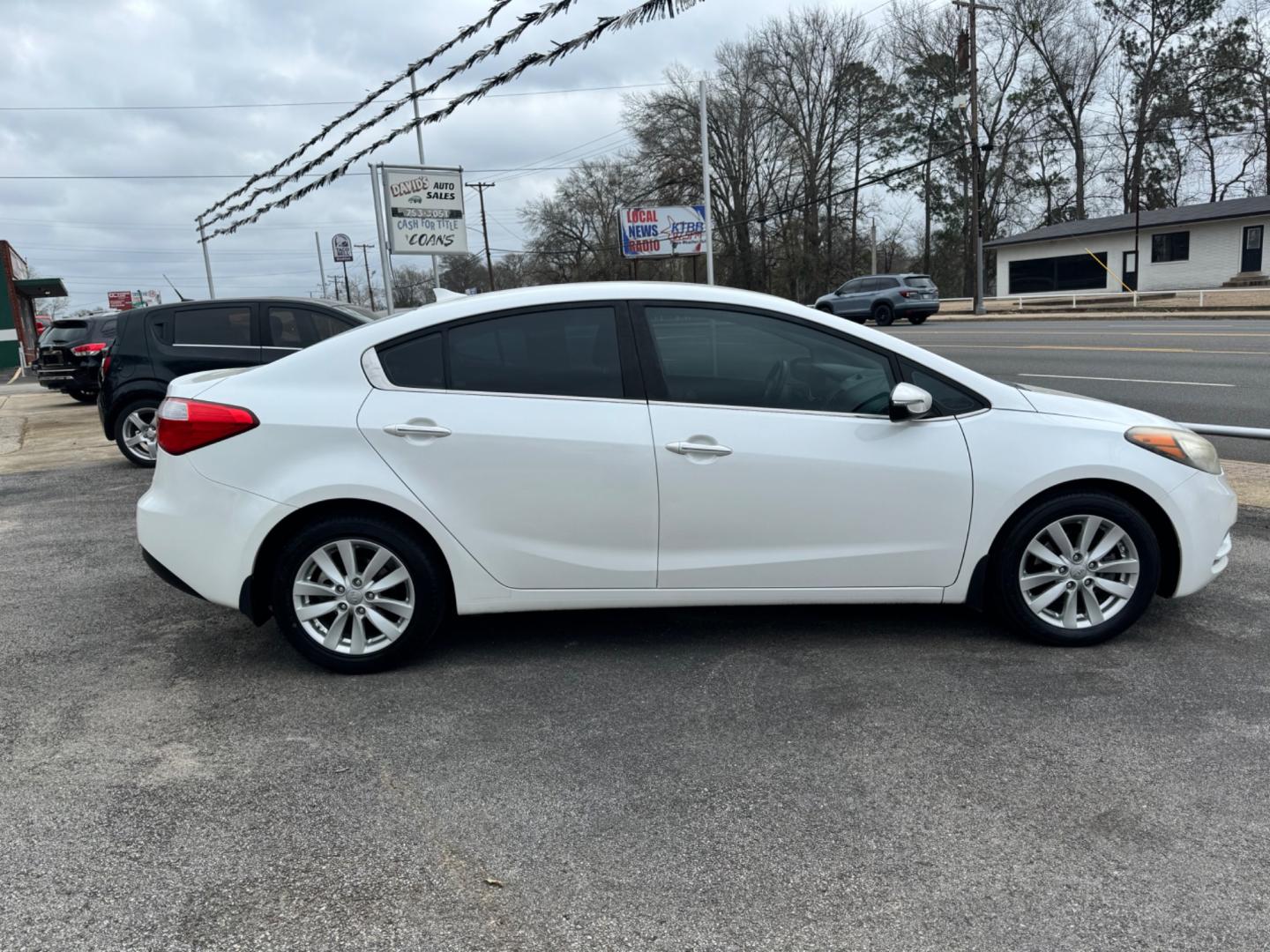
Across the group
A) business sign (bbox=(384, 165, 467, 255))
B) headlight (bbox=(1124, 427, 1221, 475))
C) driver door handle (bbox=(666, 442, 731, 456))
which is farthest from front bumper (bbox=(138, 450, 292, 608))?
business sign (bbox=(384, 165, 467, 255))

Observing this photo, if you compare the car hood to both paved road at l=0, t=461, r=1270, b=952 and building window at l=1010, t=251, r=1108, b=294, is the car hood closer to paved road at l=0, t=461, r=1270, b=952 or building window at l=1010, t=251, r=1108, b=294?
paved road at l=0, t=461, r=1270, b=952

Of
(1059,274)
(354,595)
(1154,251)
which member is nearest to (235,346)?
(354,595)

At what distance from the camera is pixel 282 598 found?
4117 mm

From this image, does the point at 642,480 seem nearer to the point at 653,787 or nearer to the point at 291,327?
the point at 653,787

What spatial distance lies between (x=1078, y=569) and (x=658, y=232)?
1337 inches

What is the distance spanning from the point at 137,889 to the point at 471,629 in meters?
2.18

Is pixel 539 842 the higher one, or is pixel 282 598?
pixel 282 598

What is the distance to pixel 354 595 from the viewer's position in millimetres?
4133

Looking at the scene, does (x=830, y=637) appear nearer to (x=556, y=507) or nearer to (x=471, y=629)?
(x=556, y=507)

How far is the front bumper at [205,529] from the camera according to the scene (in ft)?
13.4

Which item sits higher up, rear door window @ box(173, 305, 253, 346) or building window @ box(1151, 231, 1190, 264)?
building window @ box(1151, 231, 1190, 264)

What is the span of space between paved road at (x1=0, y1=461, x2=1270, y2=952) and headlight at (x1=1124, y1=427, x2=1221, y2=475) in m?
0.80

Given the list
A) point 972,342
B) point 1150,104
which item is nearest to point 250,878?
point 972,342

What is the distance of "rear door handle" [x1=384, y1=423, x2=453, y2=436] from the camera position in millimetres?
4070
